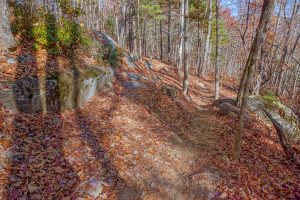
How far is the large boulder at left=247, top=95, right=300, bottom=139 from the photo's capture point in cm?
996

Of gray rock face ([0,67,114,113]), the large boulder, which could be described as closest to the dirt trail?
gray rock face ([0,67,114,113])

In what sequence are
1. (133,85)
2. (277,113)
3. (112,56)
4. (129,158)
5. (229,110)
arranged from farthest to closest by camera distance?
(112,56)
(133,85)
(229,110)
(277,113)
(129,158)

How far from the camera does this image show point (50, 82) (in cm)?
734

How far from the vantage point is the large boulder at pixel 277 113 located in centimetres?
996

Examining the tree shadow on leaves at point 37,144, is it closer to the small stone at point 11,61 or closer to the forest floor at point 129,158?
the forest floor at point 129,158

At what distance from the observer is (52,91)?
729cm

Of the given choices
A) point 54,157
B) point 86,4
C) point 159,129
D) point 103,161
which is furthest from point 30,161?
point 86,4

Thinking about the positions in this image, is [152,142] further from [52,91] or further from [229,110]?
[229,110]

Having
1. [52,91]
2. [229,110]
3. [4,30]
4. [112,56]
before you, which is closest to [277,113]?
[229,110]

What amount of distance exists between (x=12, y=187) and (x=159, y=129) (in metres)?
4.66

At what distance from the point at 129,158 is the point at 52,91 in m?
2.93

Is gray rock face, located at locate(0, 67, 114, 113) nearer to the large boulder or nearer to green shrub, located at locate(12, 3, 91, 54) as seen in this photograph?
green shrub, located at locate(12, 3, 91, 54)

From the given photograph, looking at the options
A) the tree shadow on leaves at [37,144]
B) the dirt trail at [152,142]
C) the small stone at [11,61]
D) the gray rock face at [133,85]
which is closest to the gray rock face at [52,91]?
the tree shadow on leaves at [37,144]

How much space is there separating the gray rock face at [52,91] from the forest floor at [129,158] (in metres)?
0.25
